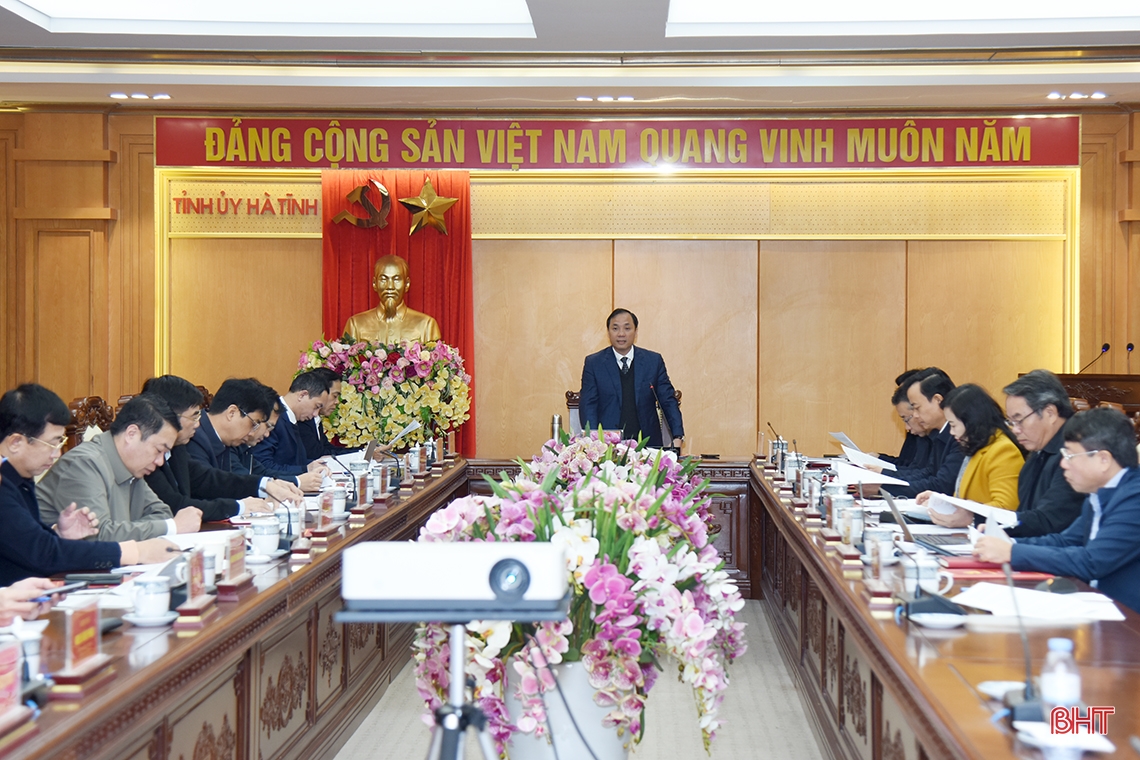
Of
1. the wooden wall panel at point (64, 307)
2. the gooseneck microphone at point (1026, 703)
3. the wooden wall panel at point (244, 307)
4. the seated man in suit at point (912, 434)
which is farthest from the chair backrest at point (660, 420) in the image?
the gooseneck microphone at point (1026, 703)

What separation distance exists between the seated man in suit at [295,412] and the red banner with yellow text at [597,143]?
2.90 metres

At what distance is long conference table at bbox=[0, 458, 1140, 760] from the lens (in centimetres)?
165

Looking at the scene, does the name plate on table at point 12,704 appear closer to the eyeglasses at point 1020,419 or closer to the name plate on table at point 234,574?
the name plate on table at point 234,574

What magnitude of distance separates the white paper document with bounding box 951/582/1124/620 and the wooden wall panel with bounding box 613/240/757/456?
5411 millimetres

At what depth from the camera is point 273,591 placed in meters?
2.46

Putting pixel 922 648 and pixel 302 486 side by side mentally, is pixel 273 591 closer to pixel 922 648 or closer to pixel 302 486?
pixel 922 648

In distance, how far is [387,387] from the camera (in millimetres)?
5016

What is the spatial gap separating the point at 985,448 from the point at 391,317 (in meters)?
4.34

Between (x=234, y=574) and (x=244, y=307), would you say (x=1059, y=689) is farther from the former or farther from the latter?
(x=244, y=307)

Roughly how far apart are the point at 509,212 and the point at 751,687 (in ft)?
15.1

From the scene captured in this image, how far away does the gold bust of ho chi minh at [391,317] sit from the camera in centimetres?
716

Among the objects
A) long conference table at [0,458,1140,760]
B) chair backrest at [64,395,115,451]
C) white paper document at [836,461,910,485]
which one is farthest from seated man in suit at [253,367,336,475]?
white paper document at [836,461,910,485]

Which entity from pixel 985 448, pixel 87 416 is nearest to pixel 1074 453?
pixel 985 448

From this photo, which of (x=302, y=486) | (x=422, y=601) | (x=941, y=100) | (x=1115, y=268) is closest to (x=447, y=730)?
(x=422, y=601)
